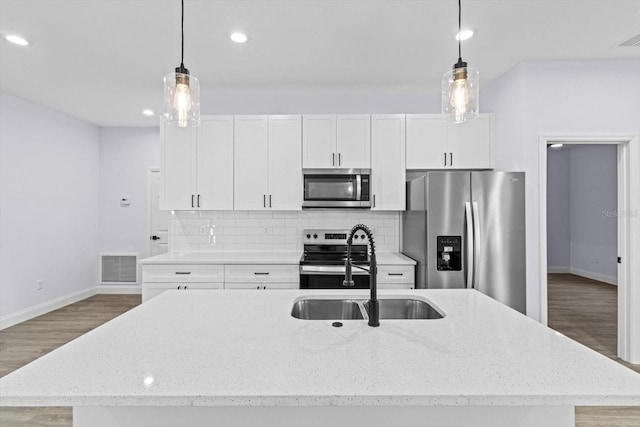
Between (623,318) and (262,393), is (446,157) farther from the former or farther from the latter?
(262,393)

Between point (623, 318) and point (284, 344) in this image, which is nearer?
point (284, 344)

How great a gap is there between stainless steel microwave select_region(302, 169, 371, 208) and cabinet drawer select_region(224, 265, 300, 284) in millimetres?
724

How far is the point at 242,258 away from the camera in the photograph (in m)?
3.46

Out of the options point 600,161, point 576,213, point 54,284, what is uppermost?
point 600,161

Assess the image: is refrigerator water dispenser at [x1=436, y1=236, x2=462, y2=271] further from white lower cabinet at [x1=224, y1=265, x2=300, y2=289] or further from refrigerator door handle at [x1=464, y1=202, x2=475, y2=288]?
white lower cabinet at [x1=224, y1=265, x2=300, y2=289]

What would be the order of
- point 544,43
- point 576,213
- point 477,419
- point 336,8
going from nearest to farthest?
point 477,419 → point 336,8 → point 544,43 → point 576,213

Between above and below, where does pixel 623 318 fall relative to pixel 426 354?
below

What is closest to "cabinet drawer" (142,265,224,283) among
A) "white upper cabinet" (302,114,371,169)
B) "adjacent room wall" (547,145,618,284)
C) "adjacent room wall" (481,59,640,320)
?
"white upper cabinet" (302,114,371,169)

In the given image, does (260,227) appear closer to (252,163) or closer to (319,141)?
(252,163)

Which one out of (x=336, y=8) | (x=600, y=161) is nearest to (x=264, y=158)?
(x=336, y=8)

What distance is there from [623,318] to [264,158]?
3721 mm

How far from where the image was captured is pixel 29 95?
413 centimetres

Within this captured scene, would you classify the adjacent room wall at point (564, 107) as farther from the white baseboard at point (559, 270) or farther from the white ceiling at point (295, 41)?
the white baseboard at point (559, 270)

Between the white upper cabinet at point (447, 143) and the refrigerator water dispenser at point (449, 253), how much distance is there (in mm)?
959
